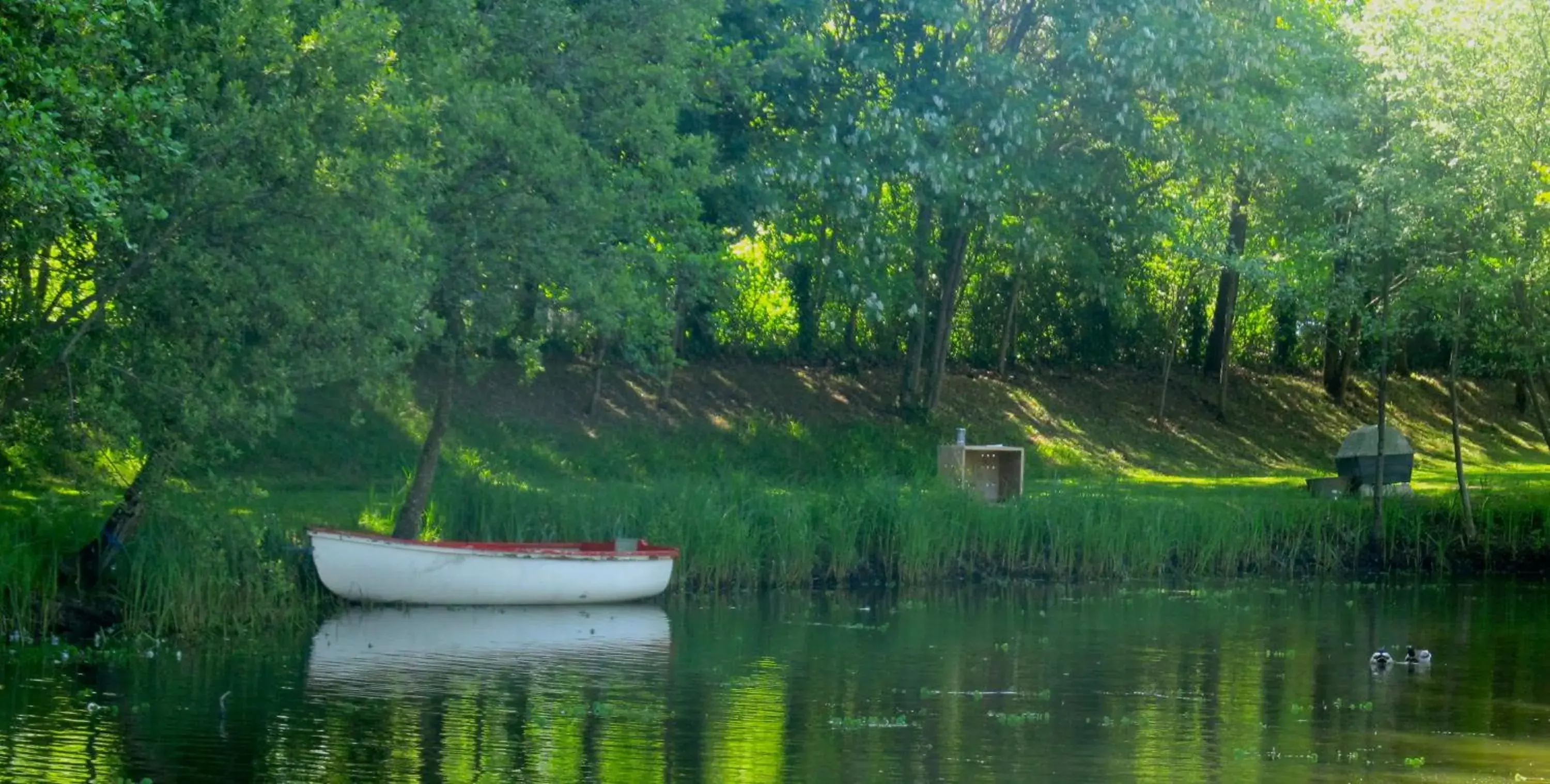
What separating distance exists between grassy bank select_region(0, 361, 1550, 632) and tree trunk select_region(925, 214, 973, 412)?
0.80 metres

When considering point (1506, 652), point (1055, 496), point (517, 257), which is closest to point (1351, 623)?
point (1506, 652)

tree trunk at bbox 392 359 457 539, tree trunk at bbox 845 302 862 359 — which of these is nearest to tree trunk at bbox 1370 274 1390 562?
tree trunk at bbox 845 302 862 359

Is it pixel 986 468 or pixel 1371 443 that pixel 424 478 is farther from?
pixel 1371 443

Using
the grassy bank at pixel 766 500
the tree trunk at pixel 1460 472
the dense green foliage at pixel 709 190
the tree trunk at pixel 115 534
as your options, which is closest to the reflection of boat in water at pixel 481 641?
the grassy bank at pixel 766 500

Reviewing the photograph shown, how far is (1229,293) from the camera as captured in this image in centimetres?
4241

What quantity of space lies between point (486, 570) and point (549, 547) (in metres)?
0.87

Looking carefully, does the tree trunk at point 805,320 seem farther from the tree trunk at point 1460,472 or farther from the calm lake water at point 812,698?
the calm lake water at point 812,698

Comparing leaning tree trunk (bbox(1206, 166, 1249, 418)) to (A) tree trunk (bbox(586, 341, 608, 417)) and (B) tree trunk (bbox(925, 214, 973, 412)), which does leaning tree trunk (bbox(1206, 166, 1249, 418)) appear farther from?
(A) tree trunk (bbox(586, 341, 608, 417))

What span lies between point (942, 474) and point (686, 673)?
10712mm

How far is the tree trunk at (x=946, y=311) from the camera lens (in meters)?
34.1

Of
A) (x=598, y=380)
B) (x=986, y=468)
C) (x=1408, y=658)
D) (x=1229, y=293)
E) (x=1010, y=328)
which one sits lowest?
(x=1408, y=658)

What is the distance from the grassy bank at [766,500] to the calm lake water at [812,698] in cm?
87

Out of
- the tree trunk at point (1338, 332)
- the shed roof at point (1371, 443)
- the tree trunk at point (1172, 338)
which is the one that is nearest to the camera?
the tree trunk at point (1338, 332)

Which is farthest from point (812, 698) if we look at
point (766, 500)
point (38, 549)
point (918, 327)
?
point (918, 327)
